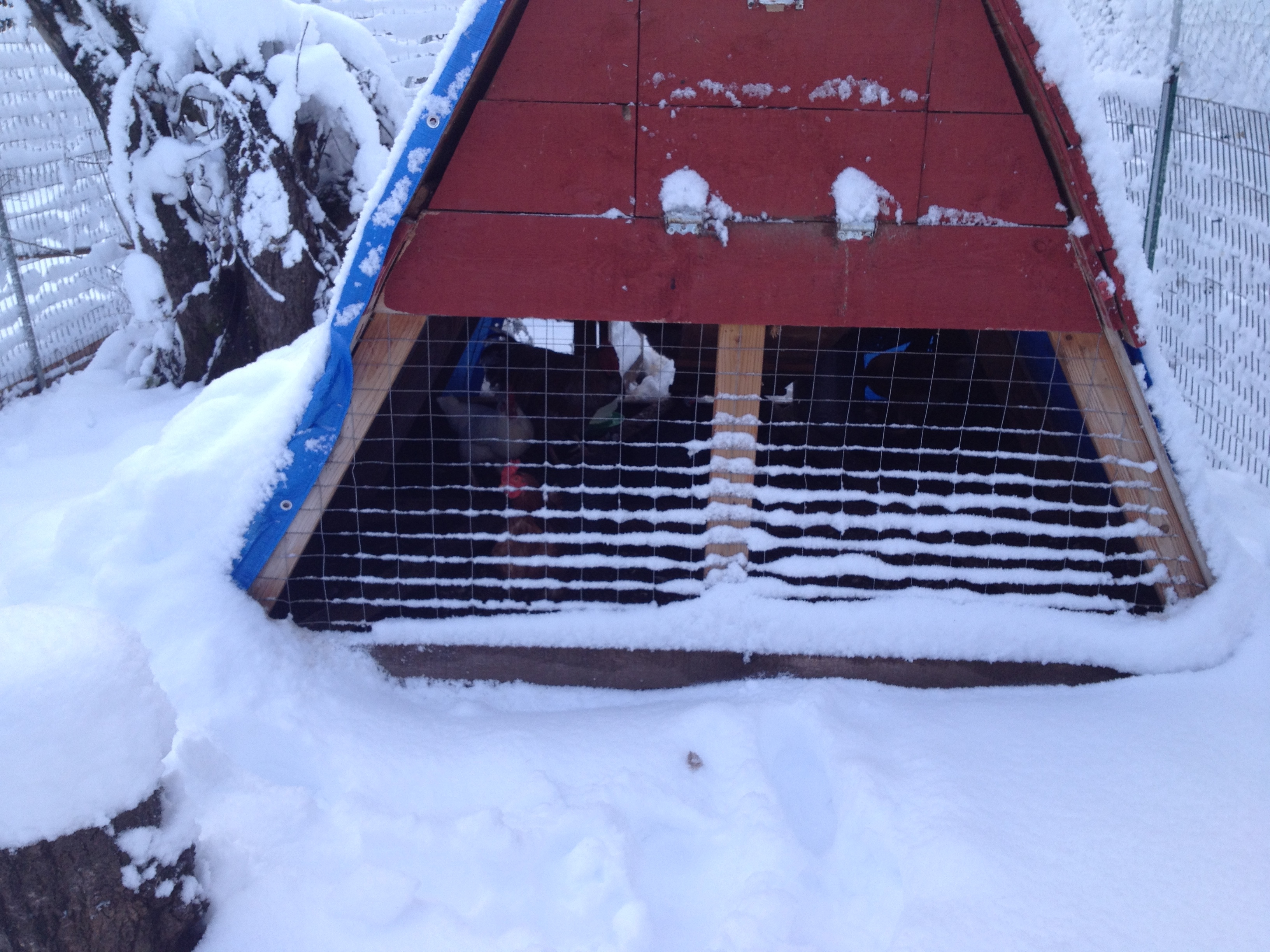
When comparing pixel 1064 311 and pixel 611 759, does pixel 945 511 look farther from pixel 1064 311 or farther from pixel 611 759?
pixel 611 759

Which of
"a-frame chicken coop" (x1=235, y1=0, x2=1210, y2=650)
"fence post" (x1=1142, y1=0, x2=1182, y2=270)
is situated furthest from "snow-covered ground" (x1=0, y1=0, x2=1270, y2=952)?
"fence post" (x1=1142, y1=0, x2=1182, y2=270)

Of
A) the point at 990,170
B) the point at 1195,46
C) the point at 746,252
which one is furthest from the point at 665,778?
the point at 1195,46

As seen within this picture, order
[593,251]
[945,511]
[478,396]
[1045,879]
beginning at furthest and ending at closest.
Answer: [478,396], [945,511], [593,251], [1045,879]

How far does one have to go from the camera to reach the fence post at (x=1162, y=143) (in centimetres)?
439

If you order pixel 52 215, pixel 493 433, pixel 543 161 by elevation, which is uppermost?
pixel 543 161

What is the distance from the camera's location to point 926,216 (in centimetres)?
255

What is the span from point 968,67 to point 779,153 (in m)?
0.56

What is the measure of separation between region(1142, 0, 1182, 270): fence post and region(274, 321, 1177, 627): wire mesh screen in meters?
1.40

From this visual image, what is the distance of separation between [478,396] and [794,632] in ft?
6.88

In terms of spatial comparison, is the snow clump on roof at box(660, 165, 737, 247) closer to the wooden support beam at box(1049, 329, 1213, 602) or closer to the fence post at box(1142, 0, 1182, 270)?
the wooden support beam at box(1049, 329, 1213, 602)

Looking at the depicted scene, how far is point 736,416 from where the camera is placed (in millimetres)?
2768

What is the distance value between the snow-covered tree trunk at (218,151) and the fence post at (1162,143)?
4290mm

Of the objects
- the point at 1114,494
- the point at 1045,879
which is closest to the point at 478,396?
the point at 1114,494

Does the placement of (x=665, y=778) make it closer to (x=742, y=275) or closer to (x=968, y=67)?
→ (x=742, y=275)
